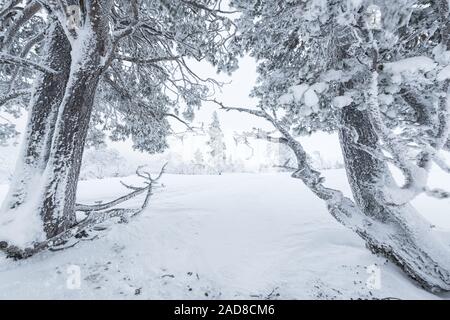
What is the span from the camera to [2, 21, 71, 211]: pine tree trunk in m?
3.46

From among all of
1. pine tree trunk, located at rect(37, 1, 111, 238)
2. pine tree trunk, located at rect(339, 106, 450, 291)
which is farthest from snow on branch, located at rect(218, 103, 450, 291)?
pine tree trunk, located at rect(37, 1, 111, 238)

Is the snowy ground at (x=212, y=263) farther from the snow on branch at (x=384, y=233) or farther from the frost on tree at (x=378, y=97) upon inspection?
the frost on tree at (x=378, y=97)

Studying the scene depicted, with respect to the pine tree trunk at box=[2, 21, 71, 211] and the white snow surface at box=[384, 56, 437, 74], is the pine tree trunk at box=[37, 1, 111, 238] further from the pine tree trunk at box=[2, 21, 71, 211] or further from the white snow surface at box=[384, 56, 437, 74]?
the white snow surface at box=[384, 56, 437, 74]

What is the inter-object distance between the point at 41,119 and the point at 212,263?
3.12 meters

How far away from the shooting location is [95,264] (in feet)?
10.9

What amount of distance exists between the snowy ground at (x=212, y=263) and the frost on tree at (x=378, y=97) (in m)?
0.55

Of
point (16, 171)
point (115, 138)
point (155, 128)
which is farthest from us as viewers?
point (115, 138)

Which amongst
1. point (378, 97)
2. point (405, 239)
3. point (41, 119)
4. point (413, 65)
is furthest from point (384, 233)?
point (41, 119)

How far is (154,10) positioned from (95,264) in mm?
4931

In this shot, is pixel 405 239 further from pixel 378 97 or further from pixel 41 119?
pixel 41 119

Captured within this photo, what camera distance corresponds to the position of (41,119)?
3715 millimetres

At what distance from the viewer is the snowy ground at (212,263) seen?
2.90m
